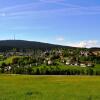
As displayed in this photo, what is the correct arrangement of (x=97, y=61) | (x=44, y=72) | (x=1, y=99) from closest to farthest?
1. (x=1, y=99)
2. (x=44, y=72)
3. (x=97, y=61)

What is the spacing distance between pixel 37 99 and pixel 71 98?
2.99m

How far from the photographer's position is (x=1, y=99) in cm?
2761

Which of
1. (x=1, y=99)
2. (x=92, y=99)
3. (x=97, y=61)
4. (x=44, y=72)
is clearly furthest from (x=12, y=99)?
(x=97, y=61)

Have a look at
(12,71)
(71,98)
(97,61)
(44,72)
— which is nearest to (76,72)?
(44,72)

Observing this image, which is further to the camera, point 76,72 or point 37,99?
point 76,72

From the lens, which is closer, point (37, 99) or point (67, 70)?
point (37, 99)

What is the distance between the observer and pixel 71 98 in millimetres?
28859

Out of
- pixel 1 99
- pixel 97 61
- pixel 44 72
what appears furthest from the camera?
pixel 97 61

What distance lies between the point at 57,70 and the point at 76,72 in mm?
8792

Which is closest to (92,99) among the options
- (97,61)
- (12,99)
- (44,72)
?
(12,99)

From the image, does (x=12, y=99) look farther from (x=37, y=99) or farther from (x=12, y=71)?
(x=12, y=71)

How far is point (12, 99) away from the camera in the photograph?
27859 mm

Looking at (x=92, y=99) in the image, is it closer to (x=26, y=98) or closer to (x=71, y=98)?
(x=71, y=98)

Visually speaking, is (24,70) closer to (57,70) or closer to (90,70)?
(57,70)
